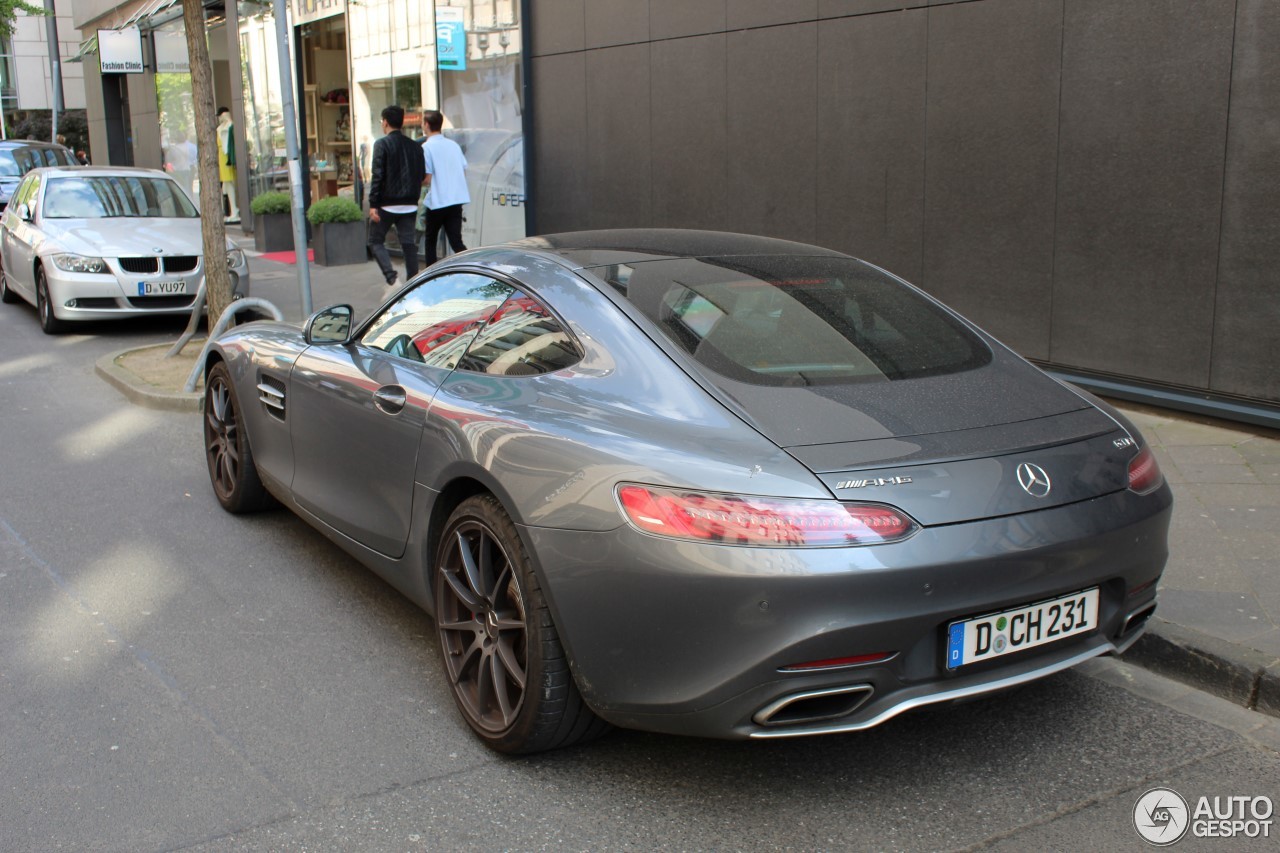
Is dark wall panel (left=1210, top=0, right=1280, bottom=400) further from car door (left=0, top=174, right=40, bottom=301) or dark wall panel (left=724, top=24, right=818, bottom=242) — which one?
car door (left=0, top=174, right=40, bottom=301)

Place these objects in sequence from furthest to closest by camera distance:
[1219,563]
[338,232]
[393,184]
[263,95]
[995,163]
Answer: [263,95]
[338,232]
[393,184]
[995,163]
[1219,563]

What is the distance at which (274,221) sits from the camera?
59.0ft

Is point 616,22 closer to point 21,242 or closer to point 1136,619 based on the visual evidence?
point 21,242

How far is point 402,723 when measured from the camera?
3.80m

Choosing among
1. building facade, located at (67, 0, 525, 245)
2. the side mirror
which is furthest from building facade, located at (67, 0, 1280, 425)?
the side mirror

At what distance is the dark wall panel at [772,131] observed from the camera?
9.85 meters

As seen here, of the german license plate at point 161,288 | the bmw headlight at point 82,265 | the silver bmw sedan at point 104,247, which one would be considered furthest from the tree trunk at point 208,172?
the bmw headlight at point 82,265

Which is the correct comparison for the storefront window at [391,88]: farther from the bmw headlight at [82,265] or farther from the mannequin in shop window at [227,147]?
the bmw headlight at [82,265]

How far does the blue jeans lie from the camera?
1206cm

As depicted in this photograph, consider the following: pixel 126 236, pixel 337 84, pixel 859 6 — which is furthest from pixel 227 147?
pixel 859 6

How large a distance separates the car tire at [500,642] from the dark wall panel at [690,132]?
25.3 ft

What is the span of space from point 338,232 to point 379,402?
1252cm

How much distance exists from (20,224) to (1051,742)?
12346 millimetres

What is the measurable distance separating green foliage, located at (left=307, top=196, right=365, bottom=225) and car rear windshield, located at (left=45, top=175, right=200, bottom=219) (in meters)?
3.21
